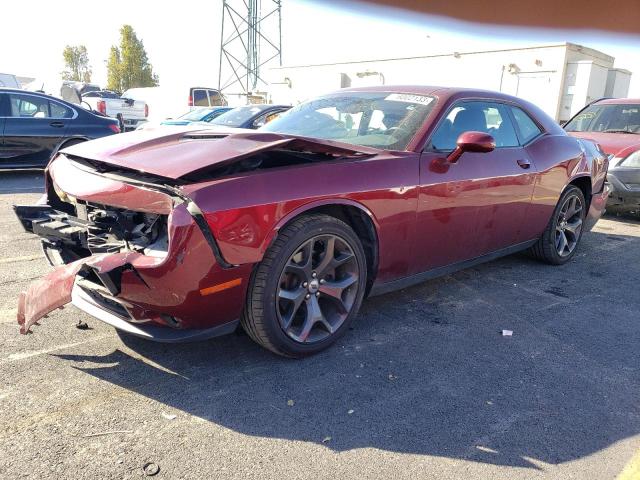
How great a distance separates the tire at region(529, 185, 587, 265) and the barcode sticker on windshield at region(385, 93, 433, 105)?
6.15 ft

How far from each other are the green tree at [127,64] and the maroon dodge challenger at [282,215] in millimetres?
50487

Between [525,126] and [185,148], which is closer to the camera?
[185,148]

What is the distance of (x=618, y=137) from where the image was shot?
7.29 m

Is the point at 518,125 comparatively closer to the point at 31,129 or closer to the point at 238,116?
the point at 238,116

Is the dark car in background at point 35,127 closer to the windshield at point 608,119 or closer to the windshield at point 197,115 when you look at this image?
the windshield at point 197,115

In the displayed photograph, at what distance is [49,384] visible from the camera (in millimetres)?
2555

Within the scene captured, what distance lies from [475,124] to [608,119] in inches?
204

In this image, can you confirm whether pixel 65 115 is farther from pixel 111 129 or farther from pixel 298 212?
pixel 298 212

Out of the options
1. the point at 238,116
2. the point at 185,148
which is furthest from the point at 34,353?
the point at 238,116

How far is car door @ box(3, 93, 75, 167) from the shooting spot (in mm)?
8328

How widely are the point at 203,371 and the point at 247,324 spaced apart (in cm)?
35

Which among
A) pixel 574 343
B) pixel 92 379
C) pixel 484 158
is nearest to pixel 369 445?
pixel 92 379

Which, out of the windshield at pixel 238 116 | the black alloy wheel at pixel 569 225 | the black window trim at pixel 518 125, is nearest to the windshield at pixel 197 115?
the windshield at pixel 238 116

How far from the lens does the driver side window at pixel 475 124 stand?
3.59 meters
